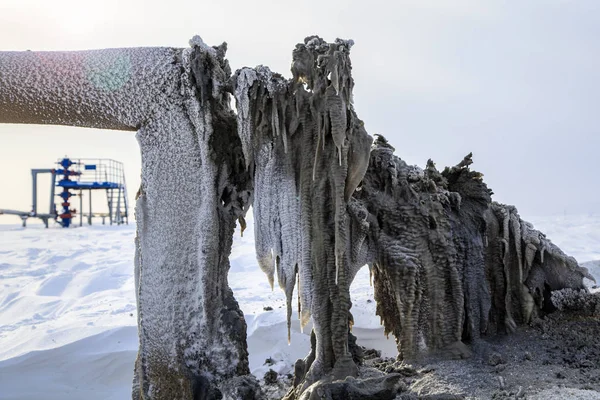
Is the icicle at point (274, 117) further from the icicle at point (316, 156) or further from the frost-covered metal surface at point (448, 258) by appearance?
the frost-covered metal surface at point (448, 258)

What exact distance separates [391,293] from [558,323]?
4.04 feet

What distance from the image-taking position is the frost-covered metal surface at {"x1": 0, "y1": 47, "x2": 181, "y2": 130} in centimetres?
320

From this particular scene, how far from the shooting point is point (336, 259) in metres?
3.19

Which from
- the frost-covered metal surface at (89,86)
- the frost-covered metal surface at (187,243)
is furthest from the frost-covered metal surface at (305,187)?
the frost-covered metal surface at (89,86)

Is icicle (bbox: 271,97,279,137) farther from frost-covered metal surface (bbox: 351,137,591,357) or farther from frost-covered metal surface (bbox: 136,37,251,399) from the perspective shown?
frost-covered metal surface (bbox: 351,137,591,357)

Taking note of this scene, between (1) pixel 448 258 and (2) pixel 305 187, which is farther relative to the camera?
(1) pixel 448 258

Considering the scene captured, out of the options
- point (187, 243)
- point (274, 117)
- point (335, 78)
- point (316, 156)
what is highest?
point (335, 78)

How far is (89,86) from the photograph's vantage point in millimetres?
3207

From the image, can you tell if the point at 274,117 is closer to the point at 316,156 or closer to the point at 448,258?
the point at 316,156

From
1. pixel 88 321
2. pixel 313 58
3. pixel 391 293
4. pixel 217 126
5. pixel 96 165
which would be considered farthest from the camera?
pixel 96 165

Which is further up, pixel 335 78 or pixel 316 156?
pixel 335 78

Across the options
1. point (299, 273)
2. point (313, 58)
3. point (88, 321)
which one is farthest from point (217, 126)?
point (88, 321)

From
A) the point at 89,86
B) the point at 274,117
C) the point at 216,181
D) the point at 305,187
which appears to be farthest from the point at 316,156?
the point at 89,86

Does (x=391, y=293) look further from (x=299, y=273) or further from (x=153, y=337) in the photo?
(x=153, y=337)
